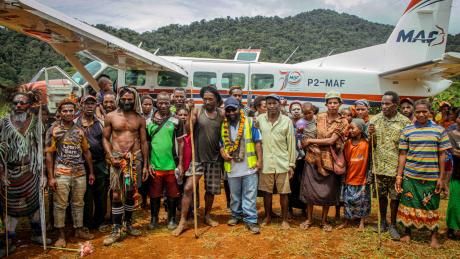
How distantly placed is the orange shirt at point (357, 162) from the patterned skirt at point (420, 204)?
20.7 inches

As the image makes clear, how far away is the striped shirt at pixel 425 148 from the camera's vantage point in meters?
4.04

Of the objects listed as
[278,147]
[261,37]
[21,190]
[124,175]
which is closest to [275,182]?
[278,147]

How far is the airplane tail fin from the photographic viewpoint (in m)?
12.3

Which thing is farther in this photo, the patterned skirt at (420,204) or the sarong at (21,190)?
the patterned skirt at (420,204)

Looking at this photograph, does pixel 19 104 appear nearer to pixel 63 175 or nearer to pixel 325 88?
pixel 63 175

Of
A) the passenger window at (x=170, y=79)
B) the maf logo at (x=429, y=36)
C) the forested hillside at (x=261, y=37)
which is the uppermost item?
the forested hillside at (x=261, y=37)

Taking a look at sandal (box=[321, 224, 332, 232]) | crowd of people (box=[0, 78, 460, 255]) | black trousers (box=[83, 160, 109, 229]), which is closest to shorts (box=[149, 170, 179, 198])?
crowd of people (box=[0, 78, 460, 255])

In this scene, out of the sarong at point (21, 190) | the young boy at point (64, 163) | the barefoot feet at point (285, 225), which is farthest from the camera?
the barefoot feet at point (285, 225)

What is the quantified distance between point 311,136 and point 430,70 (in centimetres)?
824

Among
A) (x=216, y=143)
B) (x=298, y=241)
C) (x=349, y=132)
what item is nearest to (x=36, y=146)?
(x=216, y=143)

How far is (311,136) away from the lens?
468 cm

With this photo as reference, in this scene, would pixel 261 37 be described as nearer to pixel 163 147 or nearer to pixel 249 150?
pixel 249 150

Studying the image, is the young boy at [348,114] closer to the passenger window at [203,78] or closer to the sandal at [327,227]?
the sandal at [327,227]

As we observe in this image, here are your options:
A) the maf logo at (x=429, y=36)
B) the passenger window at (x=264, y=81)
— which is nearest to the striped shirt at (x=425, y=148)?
the passenger window at (x=264, y=81)
